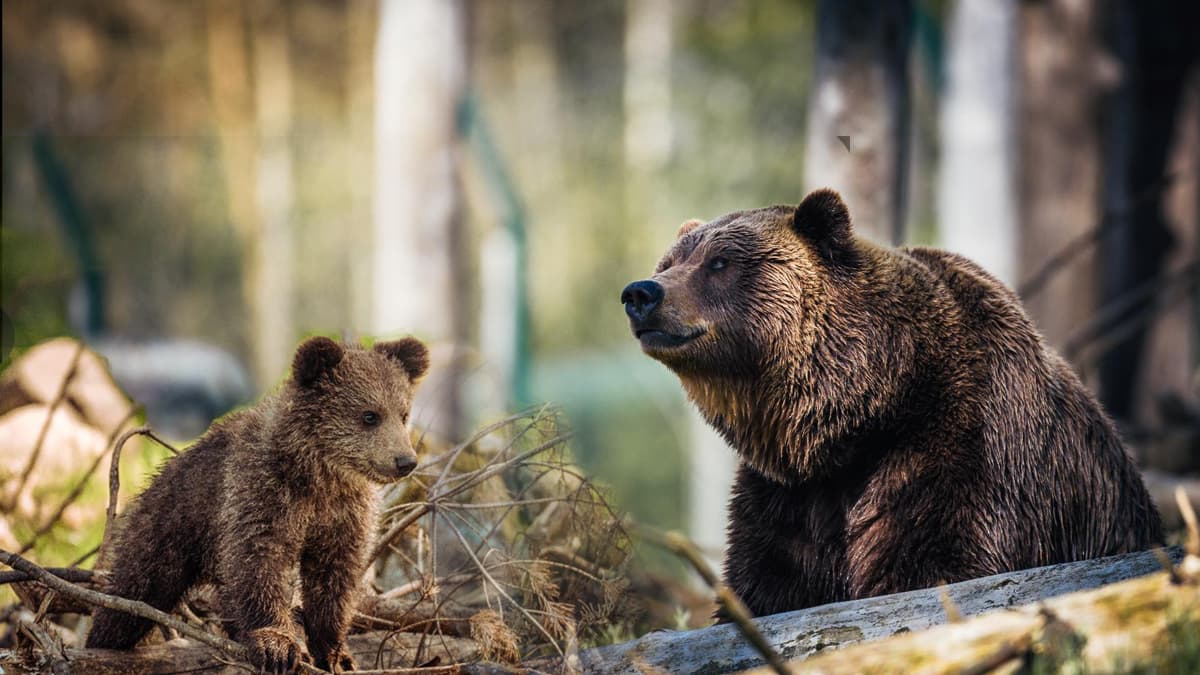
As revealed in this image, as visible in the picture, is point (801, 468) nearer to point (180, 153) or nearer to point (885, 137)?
point (885, 137)

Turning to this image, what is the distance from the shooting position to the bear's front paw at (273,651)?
119 inches

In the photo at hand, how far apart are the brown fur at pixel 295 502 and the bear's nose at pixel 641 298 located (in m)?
0.72

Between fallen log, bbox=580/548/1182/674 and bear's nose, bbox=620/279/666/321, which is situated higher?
bear's nose, bbox=620/279/666/321

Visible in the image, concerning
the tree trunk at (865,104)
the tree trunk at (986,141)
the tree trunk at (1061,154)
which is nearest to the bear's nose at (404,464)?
the tree trunk at (865,104)

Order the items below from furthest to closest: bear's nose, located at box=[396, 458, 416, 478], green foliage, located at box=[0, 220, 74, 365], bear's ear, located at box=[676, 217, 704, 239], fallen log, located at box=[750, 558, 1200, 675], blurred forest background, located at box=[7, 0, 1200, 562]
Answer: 1. blurred forest background, located at box=[7, 0, 1200, 562]
2. green foliage, located at box=[0, 220, 74, 365]
3. bear's ear, located at box=[676, 217, 704, 239]
4. bear's nose, located at box=[396, 458, 416, 478]
5. fallen log, located at box=[750, 558, 1200, 675]

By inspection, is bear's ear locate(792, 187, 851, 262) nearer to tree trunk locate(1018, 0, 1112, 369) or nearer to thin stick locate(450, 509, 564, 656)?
thin stick locate(450, 509, 564, 656)

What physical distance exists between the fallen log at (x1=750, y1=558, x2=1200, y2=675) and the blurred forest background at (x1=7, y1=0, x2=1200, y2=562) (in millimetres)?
1772

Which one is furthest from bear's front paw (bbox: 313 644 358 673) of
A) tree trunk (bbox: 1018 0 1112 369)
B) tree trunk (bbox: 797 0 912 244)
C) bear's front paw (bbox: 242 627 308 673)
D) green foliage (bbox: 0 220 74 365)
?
tree trunk (bbox: 1018 0 1112 369)

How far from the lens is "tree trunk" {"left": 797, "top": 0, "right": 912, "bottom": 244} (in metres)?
5.63

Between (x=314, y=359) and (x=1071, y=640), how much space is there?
198 centimetres

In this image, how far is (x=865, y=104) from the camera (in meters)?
5.64

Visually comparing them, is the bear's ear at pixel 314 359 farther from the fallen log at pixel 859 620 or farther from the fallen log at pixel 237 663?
the fallen log at pixel 859 620

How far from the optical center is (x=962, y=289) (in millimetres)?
3994

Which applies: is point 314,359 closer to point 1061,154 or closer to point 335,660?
point 335,660
